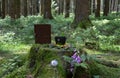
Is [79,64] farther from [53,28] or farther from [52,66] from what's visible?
[53,28]

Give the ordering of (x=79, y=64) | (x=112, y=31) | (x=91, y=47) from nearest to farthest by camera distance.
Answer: (x=79, y=64) < (x=91, y=47) < (x=112, y=31)

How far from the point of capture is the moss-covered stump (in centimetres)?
582

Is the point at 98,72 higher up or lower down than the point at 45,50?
lower down

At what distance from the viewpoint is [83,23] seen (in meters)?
16.7

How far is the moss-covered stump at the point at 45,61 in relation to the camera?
582 centimetres

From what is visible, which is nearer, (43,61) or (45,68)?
(45,68)

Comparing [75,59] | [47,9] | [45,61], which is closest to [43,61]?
[45,61]

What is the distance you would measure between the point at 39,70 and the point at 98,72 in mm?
1183

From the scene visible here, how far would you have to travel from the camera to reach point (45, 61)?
6.13 meters

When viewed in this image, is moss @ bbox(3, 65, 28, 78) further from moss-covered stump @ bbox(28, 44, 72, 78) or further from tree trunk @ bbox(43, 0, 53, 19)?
tree trunk @ bbox(43, 0, 53, 19)

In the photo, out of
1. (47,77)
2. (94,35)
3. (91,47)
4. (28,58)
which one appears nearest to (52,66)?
(47,77)

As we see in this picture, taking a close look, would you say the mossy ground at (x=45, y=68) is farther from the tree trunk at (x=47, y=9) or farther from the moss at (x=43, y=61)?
the tree trunk at (x=47, y=9)

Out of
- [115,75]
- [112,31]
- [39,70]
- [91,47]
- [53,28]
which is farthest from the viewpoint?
[53,28]

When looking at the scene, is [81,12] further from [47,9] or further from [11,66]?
[11,66]
